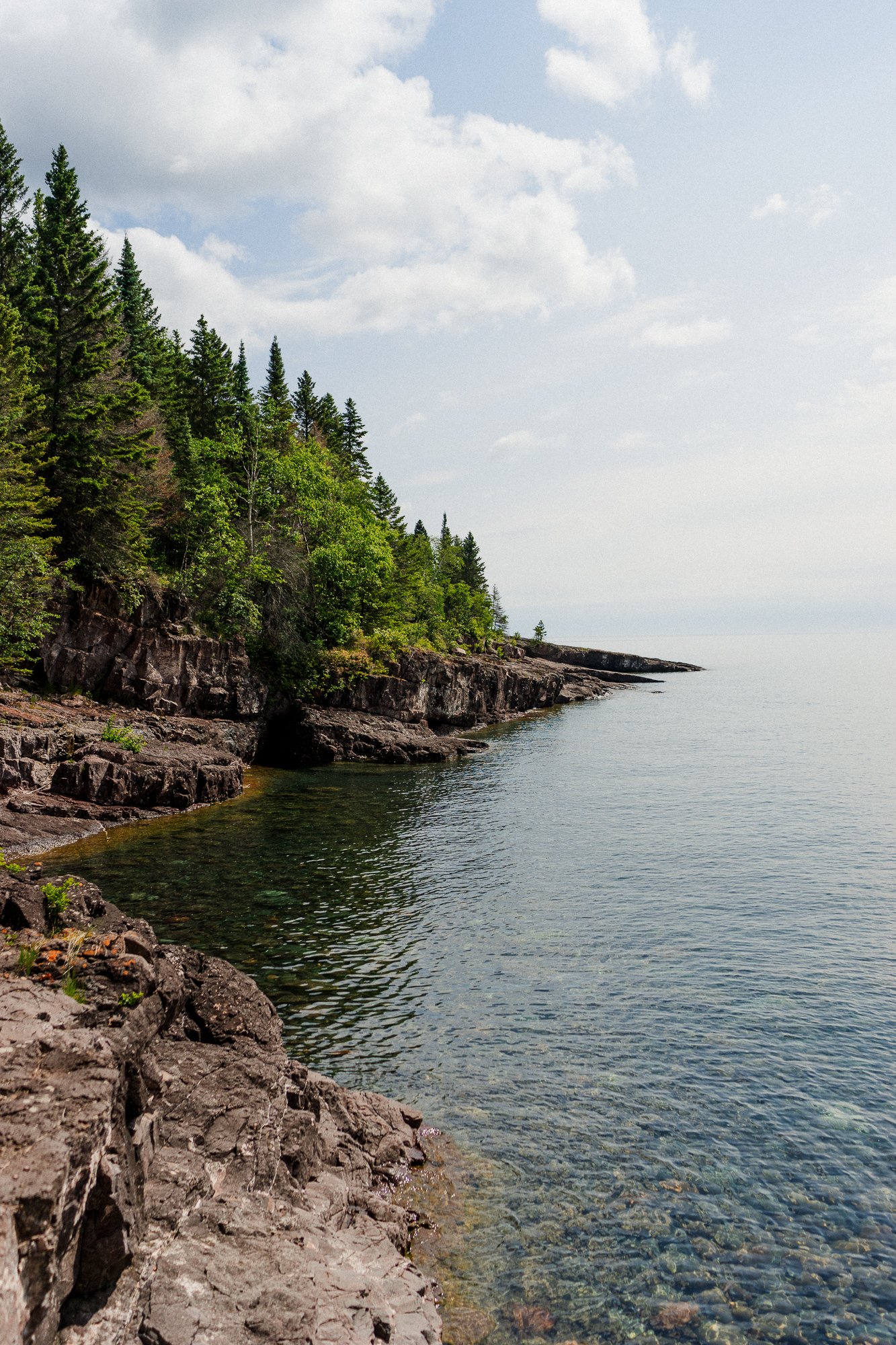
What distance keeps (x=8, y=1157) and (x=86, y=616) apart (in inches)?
1599

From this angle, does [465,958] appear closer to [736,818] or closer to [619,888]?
[619,888]

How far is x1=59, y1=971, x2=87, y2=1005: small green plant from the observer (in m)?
10.5

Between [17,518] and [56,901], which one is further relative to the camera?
[17,518]

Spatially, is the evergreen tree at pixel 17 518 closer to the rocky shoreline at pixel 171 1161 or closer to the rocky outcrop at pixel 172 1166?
the rocky shoreline at pixel 171 1161

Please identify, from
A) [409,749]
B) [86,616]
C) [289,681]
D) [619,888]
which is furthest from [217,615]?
[619,888]

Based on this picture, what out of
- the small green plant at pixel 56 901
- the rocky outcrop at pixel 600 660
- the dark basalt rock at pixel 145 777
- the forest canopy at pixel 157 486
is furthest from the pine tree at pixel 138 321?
the rocky outcrop at pixel 600 660

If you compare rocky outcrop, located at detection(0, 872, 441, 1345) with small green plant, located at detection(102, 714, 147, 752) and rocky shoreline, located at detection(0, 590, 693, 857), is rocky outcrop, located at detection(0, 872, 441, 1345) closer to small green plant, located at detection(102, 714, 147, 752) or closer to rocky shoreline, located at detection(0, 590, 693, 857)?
rocky shoreline, located at detection(0, 590, 693, 857)

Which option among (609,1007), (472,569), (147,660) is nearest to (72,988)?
(609,1007)

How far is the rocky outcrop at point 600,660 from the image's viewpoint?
164000mm

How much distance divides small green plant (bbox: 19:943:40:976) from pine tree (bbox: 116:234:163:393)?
4923cm

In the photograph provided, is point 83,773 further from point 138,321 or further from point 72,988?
point 138,321

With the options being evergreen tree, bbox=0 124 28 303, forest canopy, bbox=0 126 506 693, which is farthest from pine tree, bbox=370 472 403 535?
evergreen tree, bbox=0 124 28 303

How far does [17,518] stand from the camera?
33.8m

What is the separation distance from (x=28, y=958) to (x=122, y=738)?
92.2 ft
